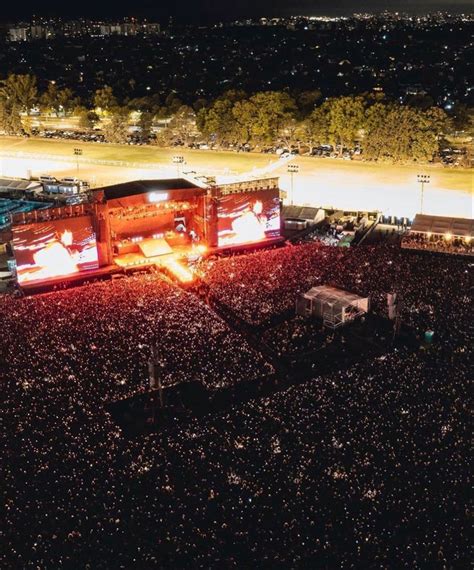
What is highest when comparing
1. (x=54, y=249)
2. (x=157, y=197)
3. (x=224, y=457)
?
(x=157, y=197)

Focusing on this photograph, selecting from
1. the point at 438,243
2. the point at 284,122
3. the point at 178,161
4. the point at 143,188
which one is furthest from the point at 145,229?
→ the point at 284,122

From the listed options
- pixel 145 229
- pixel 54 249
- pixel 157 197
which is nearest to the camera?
pixel 54 249

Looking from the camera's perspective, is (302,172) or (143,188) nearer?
(143,188)

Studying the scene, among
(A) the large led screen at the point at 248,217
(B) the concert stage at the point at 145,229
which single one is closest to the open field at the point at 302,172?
(A) the large led screen at the point at 248,217

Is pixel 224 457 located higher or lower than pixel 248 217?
lower

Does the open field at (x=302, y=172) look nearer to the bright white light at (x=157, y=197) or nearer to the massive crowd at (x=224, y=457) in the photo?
the bright white light at (x=157, y=197)

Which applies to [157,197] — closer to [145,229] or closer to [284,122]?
[145,229]
